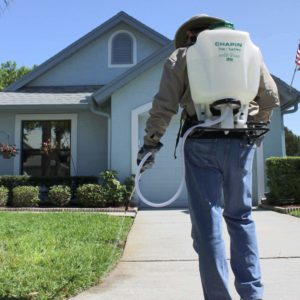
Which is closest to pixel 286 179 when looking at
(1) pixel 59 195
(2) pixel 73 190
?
(2) pixel 73 190

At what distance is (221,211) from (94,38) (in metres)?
13.3

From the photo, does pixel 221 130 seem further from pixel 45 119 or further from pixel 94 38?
pixel 94 38

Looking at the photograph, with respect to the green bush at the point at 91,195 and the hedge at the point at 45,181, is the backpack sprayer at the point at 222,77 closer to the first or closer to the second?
the green bush at the point at 91,195

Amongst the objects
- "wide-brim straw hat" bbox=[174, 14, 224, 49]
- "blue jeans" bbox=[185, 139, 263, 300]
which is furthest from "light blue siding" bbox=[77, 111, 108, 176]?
"blue jeans" bbox=[185, 139, 263, 300]

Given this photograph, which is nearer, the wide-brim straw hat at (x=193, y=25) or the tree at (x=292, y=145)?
the wide-brim straw hat at (x=193, y=25)

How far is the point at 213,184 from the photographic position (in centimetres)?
292

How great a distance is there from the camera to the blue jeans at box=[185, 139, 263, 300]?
281 centimetres

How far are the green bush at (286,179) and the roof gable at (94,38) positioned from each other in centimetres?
634

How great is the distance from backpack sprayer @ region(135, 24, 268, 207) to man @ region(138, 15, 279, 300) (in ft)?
0.30

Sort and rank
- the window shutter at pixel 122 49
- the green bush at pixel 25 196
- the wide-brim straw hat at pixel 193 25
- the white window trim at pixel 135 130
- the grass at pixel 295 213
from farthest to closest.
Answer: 1. the window shutter at pixel 122 49
2. the white window trim at pixel 135 130
3. the green bush at pixel 25 196
4. the grass at pixel 295 213
5. the wide-brim straw hat at pixel 193 25

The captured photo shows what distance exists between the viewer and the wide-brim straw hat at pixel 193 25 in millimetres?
3266

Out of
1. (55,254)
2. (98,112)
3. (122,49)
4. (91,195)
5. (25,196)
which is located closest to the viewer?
(55,254)

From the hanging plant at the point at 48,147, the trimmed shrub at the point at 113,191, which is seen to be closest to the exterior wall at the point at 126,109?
the trimmed shrub at the point at 113,191

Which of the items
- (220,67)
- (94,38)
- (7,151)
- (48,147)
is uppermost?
(94,38)
